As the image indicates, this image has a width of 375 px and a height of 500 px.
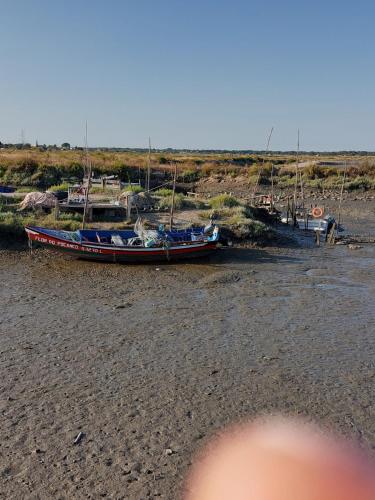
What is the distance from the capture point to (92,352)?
12109 millimetres

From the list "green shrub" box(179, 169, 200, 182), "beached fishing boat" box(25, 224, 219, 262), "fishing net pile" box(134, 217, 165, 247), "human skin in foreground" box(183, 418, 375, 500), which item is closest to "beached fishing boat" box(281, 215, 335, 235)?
"beached fishing boat" box(25, 224, 219, 262)

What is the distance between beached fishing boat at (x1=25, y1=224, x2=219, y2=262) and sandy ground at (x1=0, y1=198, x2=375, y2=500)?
957 millimetres

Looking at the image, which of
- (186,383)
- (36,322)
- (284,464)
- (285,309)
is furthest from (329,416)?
(36,322)

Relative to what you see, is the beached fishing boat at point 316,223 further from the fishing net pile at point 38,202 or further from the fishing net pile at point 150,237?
the fishing net pile at point 38,202

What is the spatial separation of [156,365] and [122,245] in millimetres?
10554

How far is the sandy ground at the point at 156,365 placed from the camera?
7.86 m

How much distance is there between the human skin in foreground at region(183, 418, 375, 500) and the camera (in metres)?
7.19

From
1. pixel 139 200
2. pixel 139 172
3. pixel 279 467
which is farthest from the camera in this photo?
pixel 139 172

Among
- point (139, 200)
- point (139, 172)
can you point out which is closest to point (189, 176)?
point (139, 172)

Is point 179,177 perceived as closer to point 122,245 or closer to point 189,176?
point 189,176

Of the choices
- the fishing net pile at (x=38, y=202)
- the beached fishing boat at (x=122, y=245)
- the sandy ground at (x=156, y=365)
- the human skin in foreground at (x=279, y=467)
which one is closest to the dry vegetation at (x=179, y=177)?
the fishing net pile at (x=38, y=202)

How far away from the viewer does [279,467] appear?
783 cm

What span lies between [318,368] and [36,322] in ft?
25.0

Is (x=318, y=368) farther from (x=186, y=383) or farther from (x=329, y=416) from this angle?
(x=186, y=383)
